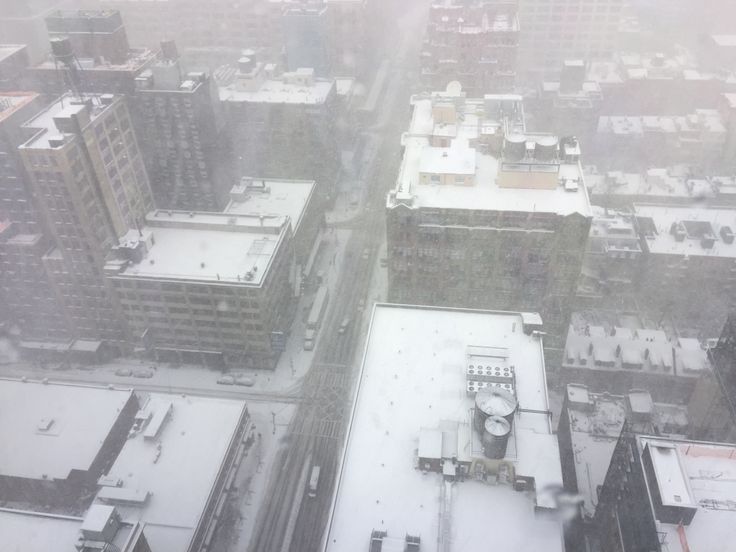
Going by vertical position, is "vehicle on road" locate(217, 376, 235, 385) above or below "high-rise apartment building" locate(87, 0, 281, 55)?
below

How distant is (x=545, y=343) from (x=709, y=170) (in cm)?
7037

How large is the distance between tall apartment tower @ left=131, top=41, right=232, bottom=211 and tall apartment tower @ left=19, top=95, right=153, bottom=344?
5.35 metres

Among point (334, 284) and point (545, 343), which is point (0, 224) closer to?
point (334, 284)

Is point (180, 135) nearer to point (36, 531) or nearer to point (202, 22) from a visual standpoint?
point (36, 531)

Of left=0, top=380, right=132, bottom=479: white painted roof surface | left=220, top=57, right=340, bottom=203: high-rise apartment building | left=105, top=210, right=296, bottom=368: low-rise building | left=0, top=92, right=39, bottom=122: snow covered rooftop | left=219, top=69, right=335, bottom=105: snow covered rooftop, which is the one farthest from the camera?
left=219, top=69, right=335, bottom=105: snow covered rooftop

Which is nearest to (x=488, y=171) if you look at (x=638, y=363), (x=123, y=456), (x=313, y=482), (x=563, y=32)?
(x=638, y=363)

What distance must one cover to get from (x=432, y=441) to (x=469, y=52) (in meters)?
88.2

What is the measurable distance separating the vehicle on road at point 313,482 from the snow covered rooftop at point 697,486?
129 ft

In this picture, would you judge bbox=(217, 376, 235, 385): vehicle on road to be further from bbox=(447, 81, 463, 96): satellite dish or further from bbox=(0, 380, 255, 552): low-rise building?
bbox=(447, 81, 463, 96): satellite dish

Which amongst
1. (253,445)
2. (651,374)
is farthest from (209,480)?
(651,374)

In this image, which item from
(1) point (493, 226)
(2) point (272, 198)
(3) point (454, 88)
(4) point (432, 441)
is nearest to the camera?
(4) point (432, 441)

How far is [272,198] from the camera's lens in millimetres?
Answer: 104438

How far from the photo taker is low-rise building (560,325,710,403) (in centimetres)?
7838

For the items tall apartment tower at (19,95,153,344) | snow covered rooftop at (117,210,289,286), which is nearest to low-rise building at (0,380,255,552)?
tall apartment tower at (19,95,153,344)
